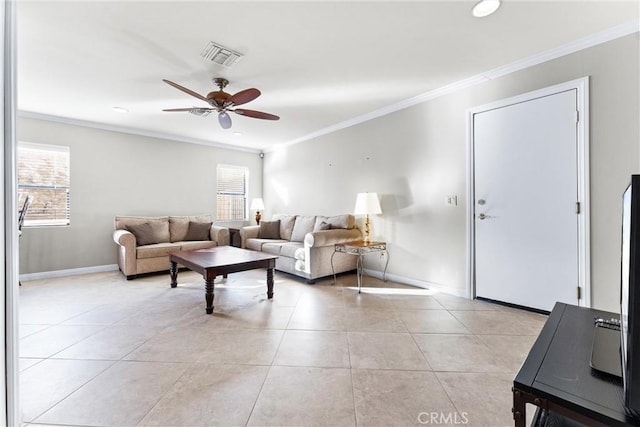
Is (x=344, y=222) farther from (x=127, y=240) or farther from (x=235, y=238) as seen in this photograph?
(x=127, y=240)

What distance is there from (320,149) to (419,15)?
3144mm

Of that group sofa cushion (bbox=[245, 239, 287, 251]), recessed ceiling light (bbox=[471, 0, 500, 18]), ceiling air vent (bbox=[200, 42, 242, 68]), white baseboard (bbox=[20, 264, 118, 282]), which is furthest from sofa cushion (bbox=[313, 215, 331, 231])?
white baseboard (bbox=[20, 264, 118, 282])

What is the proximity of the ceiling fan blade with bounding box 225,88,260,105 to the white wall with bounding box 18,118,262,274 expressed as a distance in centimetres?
306

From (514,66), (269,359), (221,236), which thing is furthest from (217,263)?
(514,66)

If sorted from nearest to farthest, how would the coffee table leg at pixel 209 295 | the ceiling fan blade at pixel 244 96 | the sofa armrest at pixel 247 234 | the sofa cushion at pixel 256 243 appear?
the ceiling fan blade at pixel 244 96, the coffee table leg at pixel 209 295, the sofa cushion at pixel 256 243, the sofa armrest at pixel 247 234

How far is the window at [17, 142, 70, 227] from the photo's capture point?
402 centimetres

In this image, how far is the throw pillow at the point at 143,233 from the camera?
433cm

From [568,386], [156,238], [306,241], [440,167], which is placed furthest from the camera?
[156,238]

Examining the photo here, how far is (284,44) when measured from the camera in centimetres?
240

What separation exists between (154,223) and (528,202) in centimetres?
513

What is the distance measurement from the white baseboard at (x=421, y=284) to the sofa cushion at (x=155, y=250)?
3110mm

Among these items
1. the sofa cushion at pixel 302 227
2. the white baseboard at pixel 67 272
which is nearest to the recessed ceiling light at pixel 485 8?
the sofa cushion at pixel 302 227

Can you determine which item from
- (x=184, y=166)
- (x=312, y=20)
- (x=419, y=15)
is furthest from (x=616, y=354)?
(x=184, y=166)

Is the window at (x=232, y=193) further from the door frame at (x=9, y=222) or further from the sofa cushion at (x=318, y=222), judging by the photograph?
the door frame at (x=9, y=222)
